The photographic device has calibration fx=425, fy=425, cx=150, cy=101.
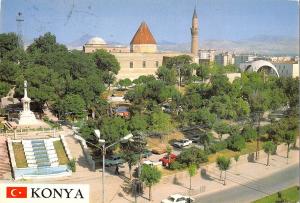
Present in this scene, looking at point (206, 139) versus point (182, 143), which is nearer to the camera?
point (206, 139)

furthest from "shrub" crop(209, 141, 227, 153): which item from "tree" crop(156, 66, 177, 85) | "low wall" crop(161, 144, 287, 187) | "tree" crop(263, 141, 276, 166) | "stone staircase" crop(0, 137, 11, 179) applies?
"tree" crop(156, 66, 177, 85)

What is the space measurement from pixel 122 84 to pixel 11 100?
727 centimetres

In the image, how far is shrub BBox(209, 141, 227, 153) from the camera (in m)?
12.4

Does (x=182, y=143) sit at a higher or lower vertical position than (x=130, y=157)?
lower

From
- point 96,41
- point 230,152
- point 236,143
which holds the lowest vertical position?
point 230,152

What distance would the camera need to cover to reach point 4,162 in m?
10.3

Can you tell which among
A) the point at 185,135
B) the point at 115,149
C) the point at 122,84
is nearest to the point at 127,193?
the point at 115,149

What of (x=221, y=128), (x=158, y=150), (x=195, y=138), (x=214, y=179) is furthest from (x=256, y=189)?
(x=195, y=138)

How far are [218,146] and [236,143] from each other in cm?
60

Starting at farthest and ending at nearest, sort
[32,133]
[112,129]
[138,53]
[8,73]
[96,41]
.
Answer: [96,41], [138,53], [8,73], [32,133], [112,129]

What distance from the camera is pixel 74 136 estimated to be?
1178cm

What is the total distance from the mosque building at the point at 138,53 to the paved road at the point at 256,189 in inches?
714

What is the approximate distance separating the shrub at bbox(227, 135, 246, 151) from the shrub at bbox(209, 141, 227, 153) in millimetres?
184

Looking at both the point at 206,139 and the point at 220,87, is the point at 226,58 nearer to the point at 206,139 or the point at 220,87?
the point at 220,87
